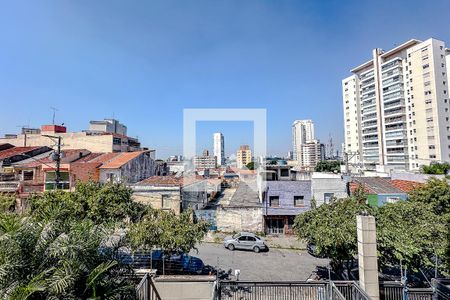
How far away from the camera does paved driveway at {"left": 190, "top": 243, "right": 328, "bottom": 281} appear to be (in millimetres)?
14778

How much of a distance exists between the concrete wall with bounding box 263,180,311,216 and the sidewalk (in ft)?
6.46

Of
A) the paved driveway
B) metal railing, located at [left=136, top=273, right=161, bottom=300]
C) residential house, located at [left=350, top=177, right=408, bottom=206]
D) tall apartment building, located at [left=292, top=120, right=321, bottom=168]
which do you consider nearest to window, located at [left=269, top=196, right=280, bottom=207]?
the paved driveway

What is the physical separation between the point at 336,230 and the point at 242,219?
42.9 ft

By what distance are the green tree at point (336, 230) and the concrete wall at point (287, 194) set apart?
31.4 ft

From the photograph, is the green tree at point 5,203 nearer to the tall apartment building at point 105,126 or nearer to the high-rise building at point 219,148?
the tall apartment building at point 105,126

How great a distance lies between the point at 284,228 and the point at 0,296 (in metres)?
20.6

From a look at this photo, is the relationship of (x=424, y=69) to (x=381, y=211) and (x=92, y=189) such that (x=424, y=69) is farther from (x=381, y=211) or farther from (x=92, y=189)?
(x=92, y=189)

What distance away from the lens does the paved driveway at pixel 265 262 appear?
14.8 m

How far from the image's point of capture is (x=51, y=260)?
580cm

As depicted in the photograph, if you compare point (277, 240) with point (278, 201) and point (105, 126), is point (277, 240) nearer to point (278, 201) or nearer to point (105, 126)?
point (278, 201)

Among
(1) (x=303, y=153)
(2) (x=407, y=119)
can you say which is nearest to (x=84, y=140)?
(2) (x=407, y=119)

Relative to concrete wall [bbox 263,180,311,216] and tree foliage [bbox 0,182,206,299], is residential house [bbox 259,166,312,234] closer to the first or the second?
concrete wall [bbox 263,180,311,216]

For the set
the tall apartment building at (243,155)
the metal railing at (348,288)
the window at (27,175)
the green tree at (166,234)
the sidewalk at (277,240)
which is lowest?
the sidewalk at (277,240)

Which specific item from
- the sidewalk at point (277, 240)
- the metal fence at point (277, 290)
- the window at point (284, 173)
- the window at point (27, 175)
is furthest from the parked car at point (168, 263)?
the window at point (27, 175)
